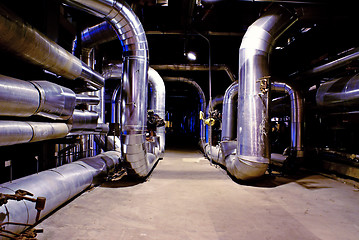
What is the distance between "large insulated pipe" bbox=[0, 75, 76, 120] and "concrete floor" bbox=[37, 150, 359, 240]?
110 cm

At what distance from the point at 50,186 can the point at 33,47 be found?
138cm

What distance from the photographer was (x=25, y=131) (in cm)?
191

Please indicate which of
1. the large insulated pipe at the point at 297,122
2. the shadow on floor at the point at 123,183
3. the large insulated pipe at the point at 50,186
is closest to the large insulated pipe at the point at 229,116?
the large insulated pipe at the point at 297,122

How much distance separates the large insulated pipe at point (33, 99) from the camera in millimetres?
Answer: 1662

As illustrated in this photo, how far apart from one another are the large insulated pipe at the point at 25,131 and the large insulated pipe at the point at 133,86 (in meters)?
1.05

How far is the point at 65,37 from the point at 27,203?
144 inches

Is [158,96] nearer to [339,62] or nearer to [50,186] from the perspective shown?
[339,62]

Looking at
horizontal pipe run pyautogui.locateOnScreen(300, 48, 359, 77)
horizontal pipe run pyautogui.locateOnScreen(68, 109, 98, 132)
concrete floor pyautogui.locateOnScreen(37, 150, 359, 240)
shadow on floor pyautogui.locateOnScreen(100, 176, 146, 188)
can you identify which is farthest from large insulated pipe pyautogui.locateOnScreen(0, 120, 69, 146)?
horizontal pipe run pyautogui.locateOnScreen(300, 48, 359, 77)

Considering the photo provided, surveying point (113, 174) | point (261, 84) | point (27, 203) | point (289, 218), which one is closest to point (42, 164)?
point (113, 174)

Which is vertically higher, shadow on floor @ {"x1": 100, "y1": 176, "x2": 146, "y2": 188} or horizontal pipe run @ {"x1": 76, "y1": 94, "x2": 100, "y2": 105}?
horizontal pipe run @ {"x1": 76, "y1": 94, "x2": 100, "y2": 105}

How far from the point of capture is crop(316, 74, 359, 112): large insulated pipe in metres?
3.63

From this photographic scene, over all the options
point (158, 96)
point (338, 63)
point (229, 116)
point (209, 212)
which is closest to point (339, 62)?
point (338, 63)

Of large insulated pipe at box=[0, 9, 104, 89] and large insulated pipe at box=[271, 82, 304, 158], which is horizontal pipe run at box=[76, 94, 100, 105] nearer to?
large insulated pipe at box=[0, 9, 104, 89]

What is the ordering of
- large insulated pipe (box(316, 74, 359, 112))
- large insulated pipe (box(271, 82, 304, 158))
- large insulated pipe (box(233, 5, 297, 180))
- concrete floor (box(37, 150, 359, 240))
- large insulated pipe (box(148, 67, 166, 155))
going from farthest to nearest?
large insulated pipe (box(148, 67, 166, 155))
large insulated pipe (box(271, 82, 304, 158))
large insulated pipe (box(316, 74, 359, 112))
large insulated pipe (box(233, 5, 297, 180))
concrete floor (box(37, 150, 359, 240))
